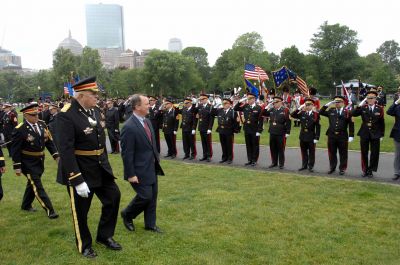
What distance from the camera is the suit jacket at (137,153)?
545 cm

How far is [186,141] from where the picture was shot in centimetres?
1336

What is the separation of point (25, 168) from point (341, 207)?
5724mm

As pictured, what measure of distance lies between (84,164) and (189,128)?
8362mm

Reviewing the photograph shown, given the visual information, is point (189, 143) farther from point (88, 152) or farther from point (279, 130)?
point (88, 152)

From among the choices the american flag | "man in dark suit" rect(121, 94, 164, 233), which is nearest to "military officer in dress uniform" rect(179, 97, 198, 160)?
the american flag

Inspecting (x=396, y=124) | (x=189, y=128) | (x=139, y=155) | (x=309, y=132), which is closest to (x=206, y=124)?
(x=189, y=128)

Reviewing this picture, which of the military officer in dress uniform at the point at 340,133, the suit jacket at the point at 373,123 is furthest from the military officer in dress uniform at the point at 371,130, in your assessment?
the military officer in dress uniform at the point at 340,133

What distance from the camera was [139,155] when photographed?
5.58 m

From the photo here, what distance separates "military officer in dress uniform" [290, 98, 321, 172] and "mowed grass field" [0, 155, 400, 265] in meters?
1.35

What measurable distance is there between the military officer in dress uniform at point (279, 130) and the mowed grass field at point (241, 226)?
5.73 ft

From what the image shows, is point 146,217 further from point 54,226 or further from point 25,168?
point 25,168

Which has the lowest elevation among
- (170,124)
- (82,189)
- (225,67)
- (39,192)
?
(39,192)

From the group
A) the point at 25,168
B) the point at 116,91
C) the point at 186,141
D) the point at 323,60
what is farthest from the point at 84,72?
the point at 25,168

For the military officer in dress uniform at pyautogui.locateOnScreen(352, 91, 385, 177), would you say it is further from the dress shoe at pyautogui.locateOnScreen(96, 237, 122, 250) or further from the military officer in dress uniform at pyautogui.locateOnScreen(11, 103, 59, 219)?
the military officer in dress uniform at pyautogui.locateOnScreen(11, 103, 59, 219)
